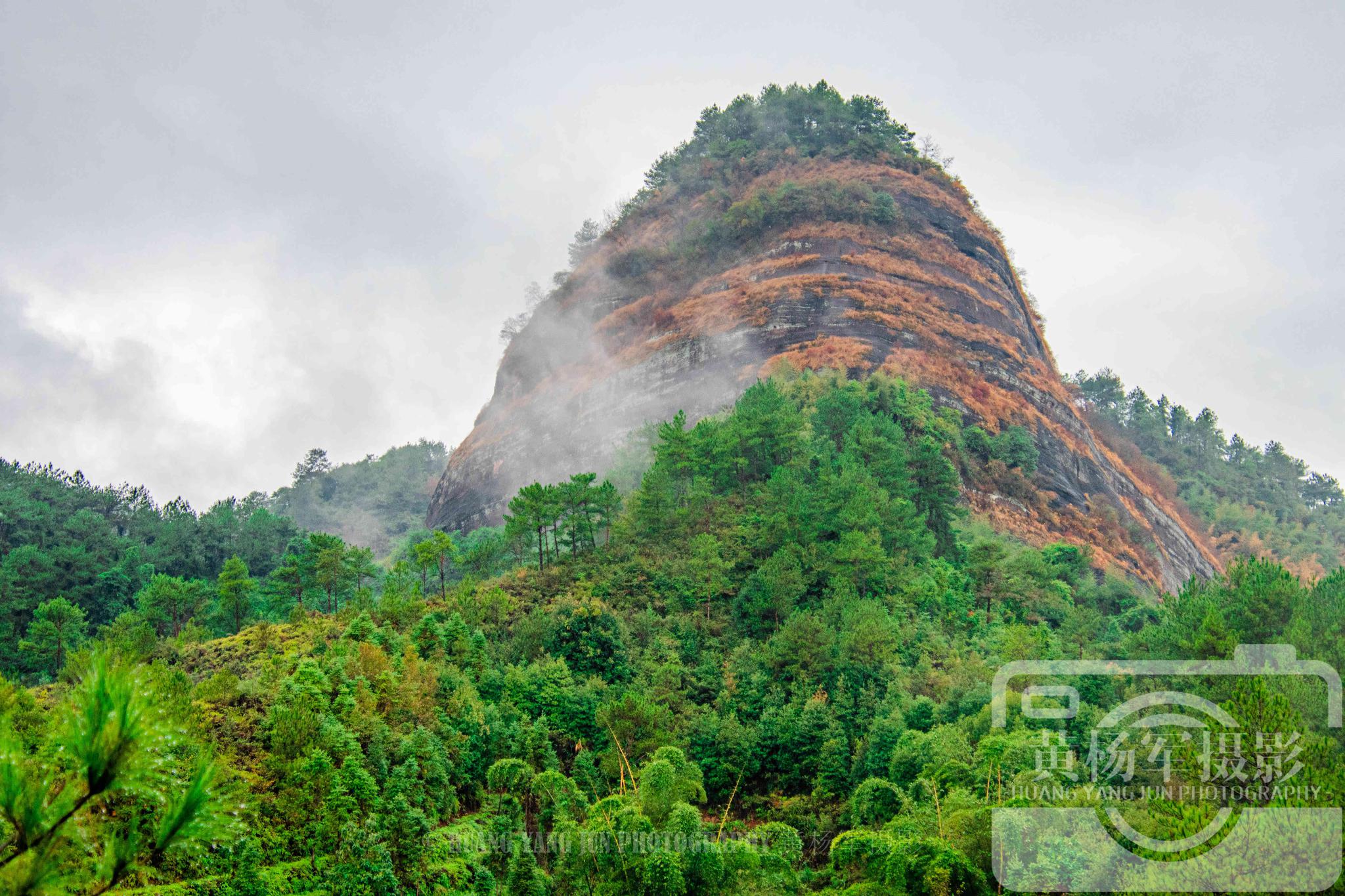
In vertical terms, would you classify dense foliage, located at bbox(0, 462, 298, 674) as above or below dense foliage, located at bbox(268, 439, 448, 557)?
below

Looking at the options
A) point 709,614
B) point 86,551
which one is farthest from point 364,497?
point 709,614

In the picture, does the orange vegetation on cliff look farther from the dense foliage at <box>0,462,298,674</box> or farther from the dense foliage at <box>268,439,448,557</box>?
the dense foliage at <box>268,439,448,557</box>

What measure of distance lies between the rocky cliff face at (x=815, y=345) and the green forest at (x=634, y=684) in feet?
17.8

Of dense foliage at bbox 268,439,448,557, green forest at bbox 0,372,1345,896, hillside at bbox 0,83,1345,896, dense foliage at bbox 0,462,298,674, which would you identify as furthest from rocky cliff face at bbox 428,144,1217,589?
dense foliage at bbox 268,439,448,557

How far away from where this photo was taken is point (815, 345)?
58.2 metres

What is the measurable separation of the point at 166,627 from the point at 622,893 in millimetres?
33682

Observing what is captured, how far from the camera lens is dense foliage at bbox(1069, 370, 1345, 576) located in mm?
72062

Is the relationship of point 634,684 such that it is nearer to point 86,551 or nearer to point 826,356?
point 826,356

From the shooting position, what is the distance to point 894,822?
1672 cm

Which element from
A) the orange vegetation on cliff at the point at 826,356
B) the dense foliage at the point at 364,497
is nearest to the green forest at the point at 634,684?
the orange vegetation on cliff at the point at 826,356

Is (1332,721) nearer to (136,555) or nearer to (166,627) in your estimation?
(166,627)

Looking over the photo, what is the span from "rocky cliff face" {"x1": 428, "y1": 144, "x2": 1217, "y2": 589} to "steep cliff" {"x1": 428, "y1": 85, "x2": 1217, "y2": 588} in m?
0.17

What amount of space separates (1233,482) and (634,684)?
81.2 metres

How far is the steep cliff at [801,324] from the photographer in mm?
56594
